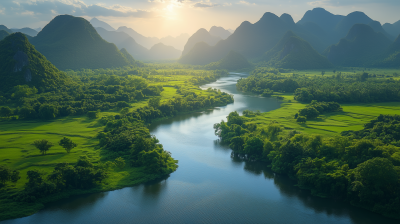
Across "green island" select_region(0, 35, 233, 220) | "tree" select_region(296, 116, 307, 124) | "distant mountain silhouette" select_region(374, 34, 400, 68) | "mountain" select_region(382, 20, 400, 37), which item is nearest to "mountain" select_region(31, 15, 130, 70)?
"green island" select_region(0, 35, 233, 220)

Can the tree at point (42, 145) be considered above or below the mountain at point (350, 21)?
below

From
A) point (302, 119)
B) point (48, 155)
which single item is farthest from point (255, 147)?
point (48, 155)

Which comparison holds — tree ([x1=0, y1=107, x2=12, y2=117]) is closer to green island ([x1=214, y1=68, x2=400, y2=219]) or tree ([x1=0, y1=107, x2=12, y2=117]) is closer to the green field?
green island ([x1=214, y1=68, x2=400, y2=219])

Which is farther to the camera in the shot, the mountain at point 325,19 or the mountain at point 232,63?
the mountain at point 325,19

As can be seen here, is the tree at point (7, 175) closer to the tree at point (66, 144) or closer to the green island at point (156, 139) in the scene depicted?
the green island at point (156, 139)

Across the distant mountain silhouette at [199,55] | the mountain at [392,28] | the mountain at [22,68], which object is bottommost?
the mountain at [22,68]

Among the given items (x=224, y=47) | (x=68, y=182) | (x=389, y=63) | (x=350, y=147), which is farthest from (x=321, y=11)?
(x=68, y=182)

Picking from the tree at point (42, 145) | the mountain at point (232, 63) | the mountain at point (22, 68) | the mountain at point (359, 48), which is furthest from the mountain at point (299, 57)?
the tree at point (42, 145)

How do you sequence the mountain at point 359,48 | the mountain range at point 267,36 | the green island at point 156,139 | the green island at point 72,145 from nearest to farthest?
the green island at point 156,139
the green island at point 72,145
the mountain at point 359,48
the mountain range at point 267,36

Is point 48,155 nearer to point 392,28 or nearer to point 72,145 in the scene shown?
point 72,145
